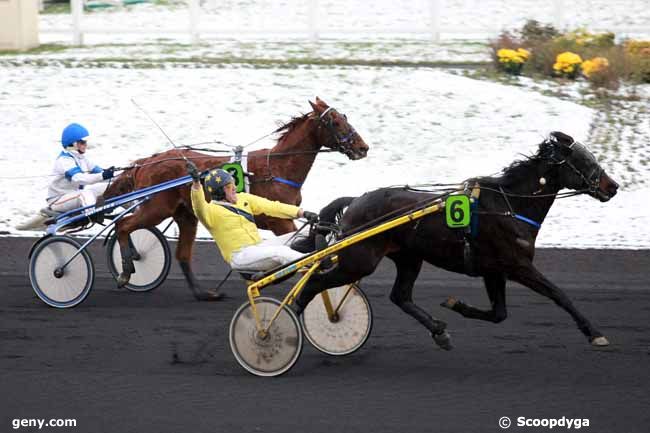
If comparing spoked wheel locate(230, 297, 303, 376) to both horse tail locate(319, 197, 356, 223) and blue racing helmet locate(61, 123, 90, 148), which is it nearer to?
horse tail locate(319, 197, 356, 223)

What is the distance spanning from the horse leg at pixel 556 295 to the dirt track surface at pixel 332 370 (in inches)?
8.6

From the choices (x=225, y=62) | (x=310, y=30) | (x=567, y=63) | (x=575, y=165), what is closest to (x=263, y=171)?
(x=575, y=165)

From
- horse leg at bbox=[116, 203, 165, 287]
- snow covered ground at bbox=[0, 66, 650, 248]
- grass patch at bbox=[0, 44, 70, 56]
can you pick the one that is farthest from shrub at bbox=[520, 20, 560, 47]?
horse leg at bbox=[116, 203, 165, 287]

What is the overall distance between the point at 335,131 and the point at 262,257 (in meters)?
2.29

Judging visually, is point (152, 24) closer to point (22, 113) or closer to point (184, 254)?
point (22, 113)

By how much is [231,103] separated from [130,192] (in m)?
6.44

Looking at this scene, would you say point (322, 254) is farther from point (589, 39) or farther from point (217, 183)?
point (589, 39)

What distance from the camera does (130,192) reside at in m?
9.64

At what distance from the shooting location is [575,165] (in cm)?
750

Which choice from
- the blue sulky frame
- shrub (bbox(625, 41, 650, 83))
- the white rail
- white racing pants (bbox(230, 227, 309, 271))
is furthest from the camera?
the white rail

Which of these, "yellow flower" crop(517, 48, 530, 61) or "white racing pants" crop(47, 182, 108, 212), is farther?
"yellow flower" crop(517, 48, 530, 61)

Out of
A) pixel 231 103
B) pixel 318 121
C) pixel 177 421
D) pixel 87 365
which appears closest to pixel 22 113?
pixel 231 103

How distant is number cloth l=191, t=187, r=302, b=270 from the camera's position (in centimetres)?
727

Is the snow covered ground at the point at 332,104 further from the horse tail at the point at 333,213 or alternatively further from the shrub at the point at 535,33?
the horse tail at the point at 333,213
